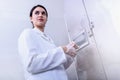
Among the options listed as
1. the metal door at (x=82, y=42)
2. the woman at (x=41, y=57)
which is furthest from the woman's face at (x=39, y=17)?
the metal door at (x=82, y=42)

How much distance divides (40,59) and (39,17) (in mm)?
312

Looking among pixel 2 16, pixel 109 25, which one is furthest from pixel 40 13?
pixel 109 25

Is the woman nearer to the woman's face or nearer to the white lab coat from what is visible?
the white lab coat

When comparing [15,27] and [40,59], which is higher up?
[15,27]

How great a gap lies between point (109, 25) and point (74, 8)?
1.40 feet

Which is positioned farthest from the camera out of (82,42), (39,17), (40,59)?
(82,42)

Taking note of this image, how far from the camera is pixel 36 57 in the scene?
104cm

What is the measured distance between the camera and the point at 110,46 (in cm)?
110

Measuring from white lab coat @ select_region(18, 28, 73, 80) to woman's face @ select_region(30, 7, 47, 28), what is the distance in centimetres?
14

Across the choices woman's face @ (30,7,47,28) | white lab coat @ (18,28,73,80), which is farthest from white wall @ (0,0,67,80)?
white lab coat @ (18,28,73,80)

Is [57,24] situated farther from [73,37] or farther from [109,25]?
[109,25]

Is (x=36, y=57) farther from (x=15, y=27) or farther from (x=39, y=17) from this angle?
(x=15, y=27)

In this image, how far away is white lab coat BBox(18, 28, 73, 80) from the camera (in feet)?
3.41

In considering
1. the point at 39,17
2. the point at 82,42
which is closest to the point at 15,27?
the point at 39,17
